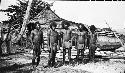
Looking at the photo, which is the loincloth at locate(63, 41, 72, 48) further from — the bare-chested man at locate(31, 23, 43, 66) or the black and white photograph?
the bare-chested man at locate(31, 23, 43, 66)

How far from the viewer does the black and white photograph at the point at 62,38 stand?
34.1 ft

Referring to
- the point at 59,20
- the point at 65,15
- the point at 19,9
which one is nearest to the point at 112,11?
the point at 65,15

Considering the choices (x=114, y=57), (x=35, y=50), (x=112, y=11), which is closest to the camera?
(x=35, y=50)

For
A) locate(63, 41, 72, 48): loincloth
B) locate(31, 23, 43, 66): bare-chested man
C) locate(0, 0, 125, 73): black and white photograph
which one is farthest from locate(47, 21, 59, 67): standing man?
locate(63, 41, 72, 48): loincloth

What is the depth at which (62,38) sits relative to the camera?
12.5 meters

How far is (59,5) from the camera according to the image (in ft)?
79.7

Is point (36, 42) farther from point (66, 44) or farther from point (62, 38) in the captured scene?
point (62, 38)

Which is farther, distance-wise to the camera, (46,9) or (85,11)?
(85,11)

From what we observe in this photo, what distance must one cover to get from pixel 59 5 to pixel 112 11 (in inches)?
237

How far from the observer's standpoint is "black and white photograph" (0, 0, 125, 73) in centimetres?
1038

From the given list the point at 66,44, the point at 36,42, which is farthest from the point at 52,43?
the point at 66,44

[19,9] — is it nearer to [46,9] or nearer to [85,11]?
[46,9]

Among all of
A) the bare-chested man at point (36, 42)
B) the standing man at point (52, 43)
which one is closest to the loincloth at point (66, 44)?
the standing man at point (52, 43)

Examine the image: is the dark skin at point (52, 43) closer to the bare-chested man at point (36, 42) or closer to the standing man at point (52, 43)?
the standing man at point (52, 43)
